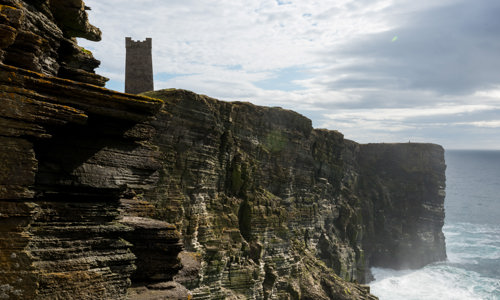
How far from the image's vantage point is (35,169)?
821 centimetres

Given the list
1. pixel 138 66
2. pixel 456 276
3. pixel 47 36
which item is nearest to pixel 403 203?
pixel 456 276

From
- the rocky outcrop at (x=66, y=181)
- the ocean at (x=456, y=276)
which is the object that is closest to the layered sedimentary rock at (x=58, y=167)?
the rocky outcrop at (x=66, y=181)

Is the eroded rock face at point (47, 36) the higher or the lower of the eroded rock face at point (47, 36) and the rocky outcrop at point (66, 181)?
the higher

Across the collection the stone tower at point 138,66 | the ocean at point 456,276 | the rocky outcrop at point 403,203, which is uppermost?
the stone tower at point 138,66

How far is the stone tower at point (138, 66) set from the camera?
44406 millimetres

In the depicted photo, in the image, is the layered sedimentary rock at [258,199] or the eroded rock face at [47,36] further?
the layered sedimentary rock at [258,199]

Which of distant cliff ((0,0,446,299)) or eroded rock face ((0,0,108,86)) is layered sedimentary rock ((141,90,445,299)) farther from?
eroded rock face ((0,0,108,86))

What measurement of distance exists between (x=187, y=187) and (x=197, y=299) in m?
9.60

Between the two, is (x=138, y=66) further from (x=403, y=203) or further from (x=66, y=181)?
(x=403, y=203)

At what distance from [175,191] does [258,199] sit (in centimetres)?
1228

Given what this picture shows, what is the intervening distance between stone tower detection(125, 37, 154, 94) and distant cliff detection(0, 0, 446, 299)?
915 cm

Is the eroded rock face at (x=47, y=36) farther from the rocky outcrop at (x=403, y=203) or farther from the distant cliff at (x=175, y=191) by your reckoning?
the rocky outcrop at (x=403, y=203)

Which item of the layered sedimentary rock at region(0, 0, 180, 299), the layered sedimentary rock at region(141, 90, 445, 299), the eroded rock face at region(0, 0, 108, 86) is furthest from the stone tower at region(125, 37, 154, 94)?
the layered sedimentary rock at region(0, 0, 180, 299)

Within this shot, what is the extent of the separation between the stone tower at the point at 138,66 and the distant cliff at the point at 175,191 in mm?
9152
